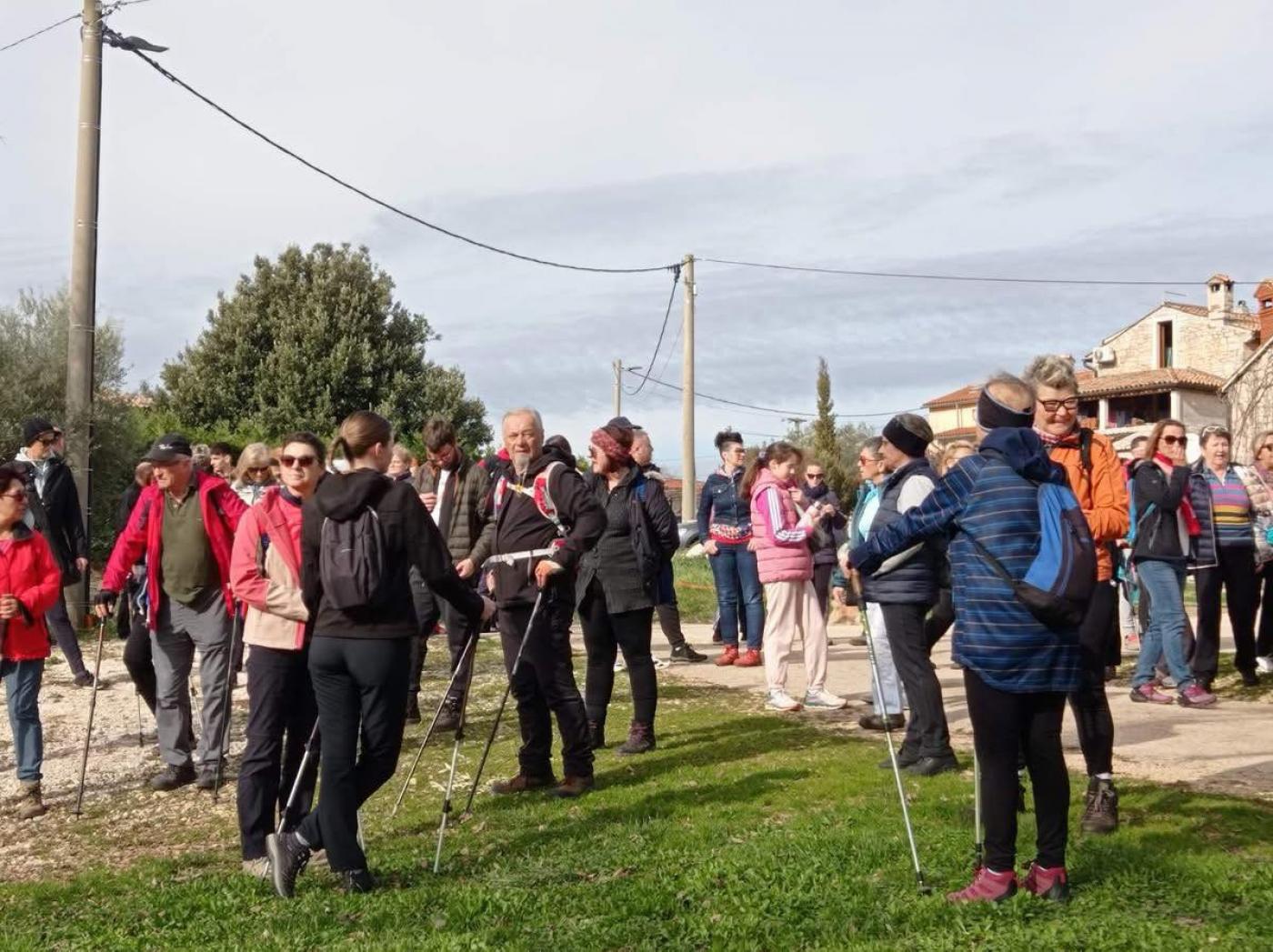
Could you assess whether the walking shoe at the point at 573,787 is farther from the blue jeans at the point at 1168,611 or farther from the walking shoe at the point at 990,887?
the blue jeans at the point at 1168,611

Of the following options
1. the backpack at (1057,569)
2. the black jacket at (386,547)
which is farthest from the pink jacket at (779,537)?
the backpack at (1057,569)

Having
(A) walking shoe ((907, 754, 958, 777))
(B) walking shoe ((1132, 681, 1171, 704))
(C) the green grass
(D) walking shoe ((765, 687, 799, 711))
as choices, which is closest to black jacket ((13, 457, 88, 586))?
(C) the green grass

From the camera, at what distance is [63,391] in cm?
2428

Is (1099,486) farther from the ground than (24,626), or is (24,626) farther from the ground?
(1099,486)

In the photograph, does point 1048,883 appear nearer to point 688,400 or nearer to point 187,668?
point 187,668

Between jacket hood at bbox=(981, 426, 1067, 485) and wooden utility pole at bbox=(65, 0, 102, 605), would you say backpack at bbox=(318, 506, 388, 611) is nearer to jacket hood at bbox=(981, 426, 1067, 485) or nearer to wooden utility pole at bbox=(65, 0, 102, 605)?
jacket hood at bbox=(981, 426, 1067, 485)

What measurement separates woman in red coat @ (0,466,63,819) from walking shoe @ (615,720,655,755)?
3.54 m

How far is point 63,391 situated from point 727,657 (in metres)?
15.8

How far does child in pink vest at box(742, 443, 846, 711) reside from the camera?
1040 centimetres

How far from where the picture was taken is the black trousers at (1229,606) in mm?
10727

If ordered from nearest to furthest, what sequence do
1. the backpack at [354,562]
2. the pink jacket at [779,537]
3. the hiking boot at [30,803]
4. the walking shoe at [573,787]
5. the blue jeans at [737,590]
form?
the backpack at [354,562] < the walking shoe at [573,787] < the hiking boot at [30,803] < the pink jacket at [779,537] < the blue jeans at [737,590]

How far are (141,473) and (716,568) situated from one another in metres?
5.71

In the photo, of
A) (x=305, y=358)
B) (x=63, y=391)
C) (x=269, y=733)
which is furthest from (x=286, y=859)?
(x=305, y=358)

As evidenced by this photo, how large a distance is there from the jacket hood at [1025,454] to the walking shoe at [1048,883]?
4.80 feet
